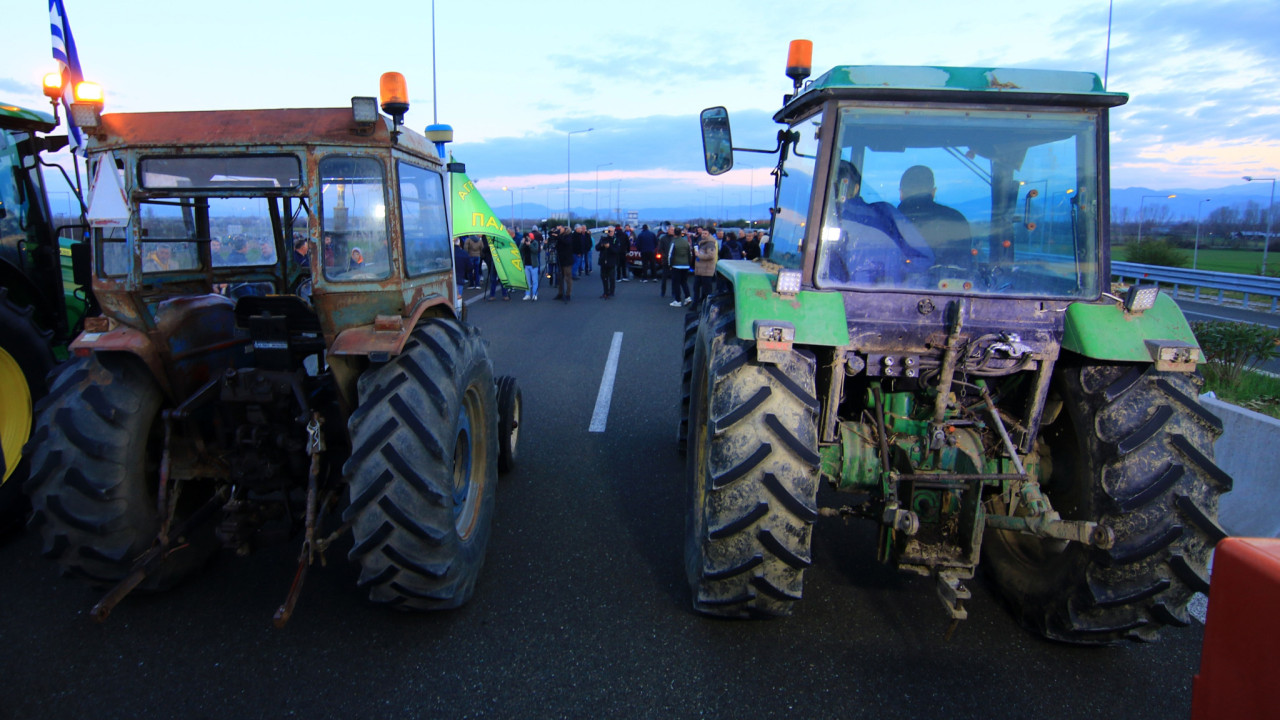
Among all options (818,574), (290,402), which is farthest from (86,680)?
(818,574)

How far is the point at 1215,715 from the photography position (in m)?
1.47

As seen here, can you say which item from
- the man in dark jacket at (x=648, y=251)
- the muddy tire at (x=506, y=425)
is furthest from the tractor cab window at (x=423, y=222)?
the man in dark jacket at (x=648, y=251)

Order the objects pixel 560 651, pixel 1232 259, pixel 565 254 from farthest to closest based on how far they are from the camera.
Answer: pixel 1232 259, pixel 565 254, pixel 560 651

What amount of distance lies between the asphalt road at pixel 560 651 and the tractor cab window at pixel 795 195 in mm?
1860

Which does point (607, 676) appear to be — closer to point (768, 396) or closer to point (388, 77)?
point (768, 396)

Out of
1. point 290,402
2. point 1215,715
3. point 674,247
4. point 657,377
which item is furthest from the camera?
point 674,247

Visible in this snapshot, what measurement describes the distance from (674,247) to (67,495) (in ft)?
46.5

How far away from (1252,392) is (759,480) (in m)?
5.93

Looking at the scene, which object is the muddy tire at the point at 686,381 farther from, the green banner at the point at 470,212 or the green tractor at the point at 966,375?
the green tractor at the point at 966,375

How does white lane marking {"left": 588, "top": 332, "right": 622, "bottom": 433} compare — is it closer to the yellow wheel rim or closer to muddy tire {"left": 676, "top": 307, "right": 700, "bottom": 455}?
muddy tire {"left": 676, "top": 307, "right": 700, "bottom": 455}

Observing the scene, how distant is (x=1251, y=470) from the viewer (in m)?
4.31

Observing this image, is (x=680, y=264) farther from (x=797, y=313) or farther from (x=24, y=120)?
(x=797, y=313)

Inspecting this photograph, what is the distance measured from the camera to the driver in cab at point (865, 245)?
3.29 m

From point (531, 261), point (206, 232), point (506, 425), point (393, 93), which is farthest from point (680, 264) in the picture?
point (393, 93)
